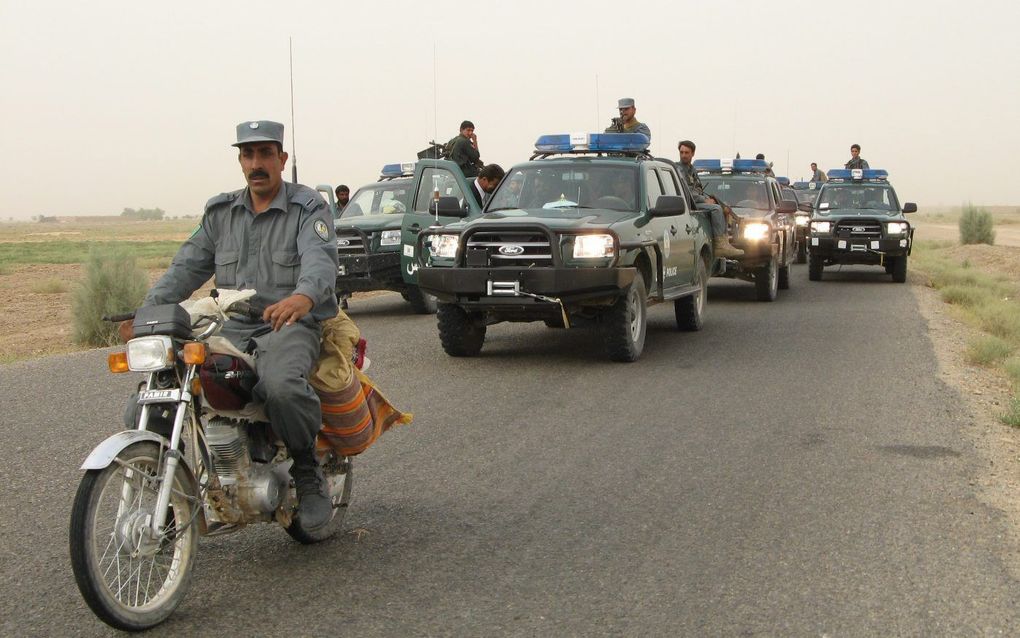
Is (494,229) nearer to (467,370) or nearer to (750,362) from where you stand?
(467,370)

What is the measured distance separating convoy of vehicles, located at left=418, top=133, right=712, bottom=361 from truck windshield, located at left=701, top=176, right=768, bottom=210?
6.10 metres

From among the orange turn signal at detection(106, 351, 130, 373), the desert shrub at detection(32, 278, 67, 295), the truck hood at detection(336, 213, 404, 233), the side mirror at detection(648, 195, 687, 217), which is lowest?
the desert shrub at detection(32, 278, 67, 295)

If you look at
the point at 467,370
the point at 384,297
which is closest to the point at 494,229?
the point at 467,370

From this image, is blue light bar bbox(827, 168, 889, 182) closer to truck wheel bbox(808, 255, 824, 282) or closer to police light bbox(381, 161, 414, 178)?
truck wheel bbox(808, 255, 824, 282)

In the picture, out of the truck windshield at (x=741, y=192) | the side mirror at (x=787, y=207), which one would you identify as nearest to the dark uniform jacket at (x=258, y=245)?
the side mirror at (x=787, y=207)

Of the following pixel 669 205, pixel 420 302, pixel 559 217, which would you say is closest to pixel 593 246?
pixel 559 217

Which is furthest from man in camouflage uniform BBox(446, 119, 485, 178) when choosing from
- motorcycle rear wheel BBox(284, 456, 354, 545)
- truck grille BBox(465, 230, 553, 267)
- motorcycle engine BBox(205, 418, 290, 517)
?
motorcycle engine BBox(205, 418, 290, 517)

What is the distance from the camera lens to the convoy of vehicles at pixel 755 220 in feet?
55.7

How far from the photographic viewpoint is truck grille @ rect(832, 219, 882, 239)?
21516 millimetres

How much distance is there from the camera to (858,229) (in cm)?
2162

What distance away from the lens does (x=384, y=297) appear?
1923 cm

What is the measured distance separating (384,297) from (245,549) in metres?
14.4

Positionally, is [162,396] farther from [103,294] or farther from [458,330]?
[103,294]

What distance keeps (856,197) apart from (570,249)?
14.4 metres
